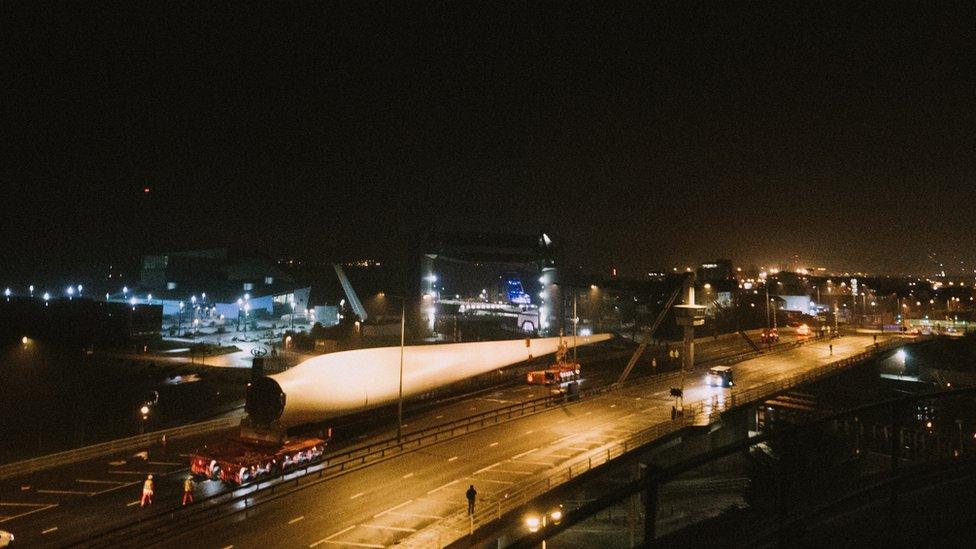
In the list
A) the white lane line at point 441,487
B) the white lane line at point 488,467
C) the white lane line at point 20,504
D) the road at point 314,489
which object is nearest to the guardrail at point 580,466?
the road at point 314,489

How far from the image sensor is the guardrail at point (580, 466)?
1555 centimetres

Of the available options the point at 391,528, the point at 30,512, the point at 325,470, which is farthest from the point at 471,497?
the point at 30,512

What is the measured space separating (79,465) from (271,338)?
49.1 metres

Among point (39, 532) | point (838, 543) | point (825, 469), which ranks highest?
point (838, 543)

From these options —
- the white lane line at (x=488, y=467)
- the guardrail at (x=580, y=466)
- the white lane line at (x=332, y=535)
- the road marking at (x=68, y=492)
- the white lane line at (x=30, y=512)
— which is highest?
the guardrail at (x=580, y=466)

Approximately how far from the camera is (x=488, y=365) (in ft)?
154

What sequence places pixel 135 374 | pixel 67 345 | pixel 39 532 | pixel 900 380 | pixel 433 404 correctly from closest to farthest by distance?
pixel 39 532 < pixel 433 404 < pixel 135 374 < pixel 67 345 < pixel 900 380

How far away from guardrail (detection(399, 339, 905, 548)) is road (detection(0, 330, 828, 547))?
38.5 inches

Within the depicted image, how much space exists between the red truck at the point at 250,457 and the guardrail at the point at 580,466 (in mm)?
8481

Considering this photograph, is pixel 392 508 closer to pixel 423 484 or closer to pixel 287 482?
pixel 423 484

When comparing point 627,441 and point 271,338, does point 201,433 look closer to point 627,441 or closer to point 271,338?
point 627,441

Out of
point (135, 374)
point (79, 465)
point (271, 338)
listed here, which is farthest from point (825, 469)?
point (271, 338)

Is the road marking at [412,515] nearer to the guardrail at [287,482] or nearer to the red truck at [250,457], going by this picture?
the guardrail at [287,482]

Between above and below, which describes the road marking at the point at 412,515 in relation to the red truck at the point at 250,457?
below
